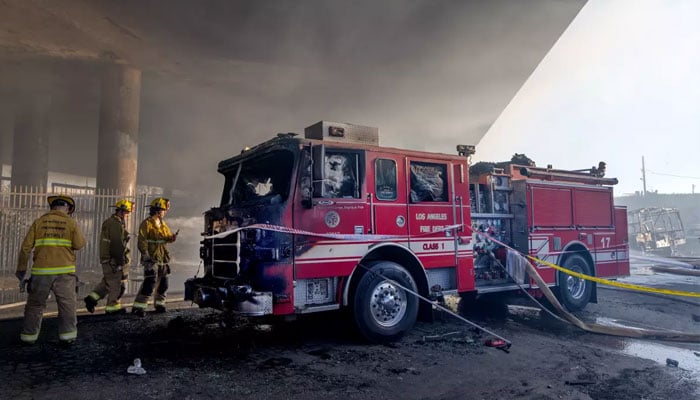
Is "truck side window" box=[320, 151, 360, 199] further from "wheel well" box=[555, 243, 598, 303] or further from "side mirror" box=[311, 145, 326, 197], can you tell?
"wheel well" box=[555, 243, 598, 303]

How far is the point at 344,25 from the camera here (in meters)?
12.0

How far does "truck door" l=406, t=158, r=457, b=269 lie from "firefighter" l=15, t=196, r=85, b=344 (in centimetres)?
392

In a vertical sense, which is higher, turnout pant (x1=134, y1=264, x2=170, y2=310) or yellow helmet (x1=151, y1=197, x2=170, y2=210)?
yellow helmet (x1=151, y1=197, x2=170, y2=210)

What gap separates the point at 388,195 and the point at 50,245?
381 cm

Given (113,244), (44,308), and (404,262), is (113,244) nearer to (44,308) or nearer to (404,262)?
(44,308)

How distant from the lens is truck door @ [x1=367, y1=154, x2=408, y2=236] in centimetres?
502

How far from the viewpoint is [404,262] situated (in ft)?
17.2

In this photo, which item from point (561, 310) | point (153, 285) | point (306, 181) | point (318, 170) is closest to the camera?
point (318, 170)

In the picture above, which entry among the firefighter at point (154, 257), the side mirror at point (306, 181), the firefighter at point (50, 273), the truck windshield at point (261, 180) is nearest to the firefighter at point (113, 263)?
the firefighter at point (154, 257)

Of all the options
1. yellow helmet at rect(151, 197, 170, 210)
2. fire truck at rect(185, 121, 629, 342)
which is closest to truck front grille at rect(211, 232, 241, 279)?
fire truck at rect(185, 121, 629, 342)

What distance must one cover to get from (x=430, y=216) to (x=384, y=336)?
1.65 m

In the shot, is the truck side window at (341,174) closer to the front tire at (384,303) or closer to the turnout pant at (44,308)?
the front tire at (384,303)

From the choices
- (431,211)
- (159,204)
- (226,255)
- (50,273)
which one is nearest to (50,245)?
(50,273)

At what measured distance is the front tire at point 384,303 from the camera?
4672mm
